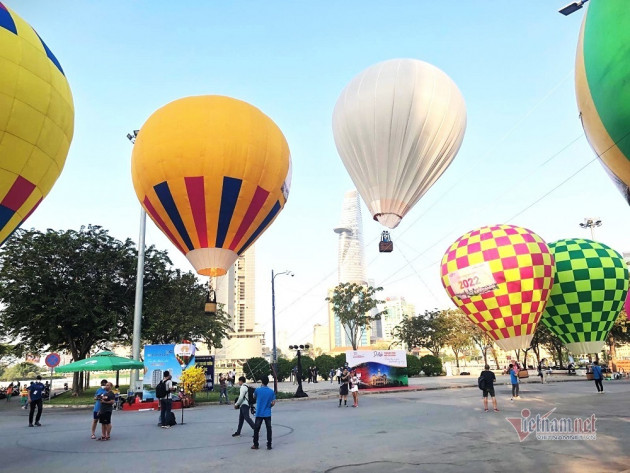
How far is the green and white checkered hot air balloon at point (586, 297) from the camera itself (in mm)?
21234

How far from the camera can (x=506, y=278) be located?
1986 centimetres

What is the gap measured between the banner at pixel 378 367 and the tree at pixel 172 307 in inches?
476

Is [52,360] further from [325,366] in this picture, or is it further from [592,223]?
[592,223]

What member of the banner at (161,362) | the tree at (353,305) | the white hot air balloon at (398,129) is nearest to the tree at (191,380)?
the banner at (161,362)

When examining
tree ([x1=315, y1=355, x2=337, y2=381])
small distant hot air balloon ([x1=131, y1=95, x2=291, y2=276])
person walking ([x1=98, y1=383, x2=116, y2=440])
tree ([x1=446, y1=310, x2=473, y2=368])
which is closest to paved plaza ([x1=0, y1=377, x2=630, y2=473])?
person walking ([x1=98, y1=383, x2=116, y2=440])

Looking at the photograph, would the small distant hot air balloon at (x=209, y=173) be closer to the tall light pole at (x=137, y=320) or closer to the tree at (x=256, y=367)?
the tall light pole at (x=137, y=320)

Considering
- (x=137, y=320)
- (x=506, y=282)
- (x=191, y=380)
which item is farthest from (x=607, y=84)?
(x=137, y=320)

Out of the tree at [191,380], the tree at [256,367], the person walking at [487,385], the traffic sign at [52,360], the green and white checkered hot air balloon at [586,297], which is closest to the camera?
the person walking at [487,385]

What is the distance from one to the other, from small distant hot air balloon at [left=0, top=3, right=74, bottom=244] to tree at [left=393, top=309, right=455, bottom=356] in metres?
48.5

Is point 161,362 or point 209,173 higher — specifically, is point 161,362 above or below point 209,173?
below

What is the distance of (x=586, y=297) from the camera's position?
69.6 feet

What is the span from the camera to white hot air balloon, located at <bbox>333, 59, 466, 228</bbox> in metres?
16.7

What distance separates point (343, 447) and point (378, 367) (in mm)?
21658

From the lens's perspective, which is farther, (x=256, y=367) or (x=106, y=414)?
(x=256, y=367)
